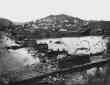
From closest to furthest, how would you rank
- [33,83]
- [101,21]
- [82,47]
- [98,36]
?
[33,83], [82,47], [98,36], [101,21]

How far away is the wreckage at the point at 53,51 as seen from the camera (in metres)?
1.93

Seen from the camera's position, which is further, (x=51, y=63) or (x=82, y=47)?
(x=82, y=47)

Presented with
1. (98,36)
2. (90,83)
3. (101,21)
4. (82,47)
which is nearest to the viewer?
(90,83)

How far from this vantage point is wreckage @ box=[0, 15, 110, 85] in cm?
193

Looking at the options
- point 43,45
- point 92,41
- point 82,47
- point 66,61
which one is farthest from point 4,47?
point 92,41

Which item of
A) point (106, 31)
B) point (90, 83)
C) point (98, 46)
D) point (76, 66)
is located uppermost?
point (106, 31)

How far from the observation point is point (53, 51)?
2193 millimetres

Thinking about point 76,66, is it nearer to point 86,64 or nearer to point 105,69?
point 86,64

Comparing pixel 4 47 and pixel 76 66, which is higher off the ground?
pixel 4 47

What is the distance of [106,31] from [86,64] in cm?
72

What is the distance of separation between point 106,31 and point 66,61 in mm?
849

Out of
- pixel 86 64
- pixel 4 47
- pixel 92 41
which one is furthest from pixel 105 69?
pixel 4 47

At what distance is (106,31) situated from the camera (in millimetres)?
2549

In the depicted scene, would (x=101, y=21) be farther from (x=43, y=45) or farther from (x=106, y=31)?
(x=43, y=45)
